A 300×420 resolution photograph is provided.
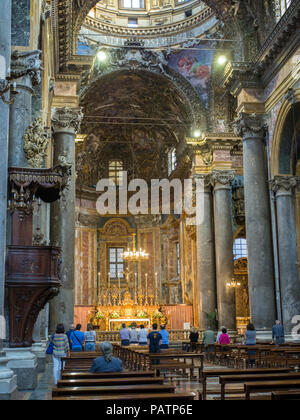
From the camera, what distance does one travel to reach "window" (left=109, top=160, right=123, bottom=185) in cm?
3791

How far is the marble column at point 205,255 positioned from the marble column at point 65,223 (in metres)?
8.24

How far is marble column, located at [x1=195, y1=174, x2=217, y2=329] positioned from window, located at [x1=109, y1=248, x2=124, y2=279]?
40.1 ft

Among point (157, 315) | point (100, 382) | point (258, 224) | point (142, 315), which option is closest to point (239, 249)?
point (157, 315)

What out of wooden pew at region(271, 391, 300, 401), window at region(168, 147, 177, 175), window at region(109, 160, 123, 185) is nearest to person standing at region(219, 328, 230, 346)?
wooden pew at region(271, 391, 300, 401)

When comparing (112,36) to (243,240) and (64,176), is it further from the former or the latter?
(64,176)

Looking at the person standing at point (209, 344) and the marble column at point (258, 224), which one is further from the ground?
the marble column at point (258, 224)

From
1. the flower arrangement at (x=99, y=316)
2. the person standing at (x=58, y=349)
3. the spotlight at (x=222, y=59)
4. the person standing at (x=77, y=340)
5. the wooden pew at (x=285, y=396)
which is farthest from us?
the flower arrangement at (x=99, y=316)

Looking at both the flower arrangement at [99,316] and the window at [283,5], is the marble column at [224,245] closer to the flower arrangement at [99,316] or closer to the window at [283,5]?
the flower arrangement at [99,316]

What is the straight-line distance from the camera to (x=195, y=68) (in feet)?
88.7

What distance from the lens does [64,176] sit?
34.8ft

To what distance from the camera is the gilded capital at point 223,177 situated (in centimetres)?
2556

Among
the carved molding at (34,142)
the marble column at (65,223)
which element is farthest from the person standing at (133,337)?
the carved molding at (34,142)

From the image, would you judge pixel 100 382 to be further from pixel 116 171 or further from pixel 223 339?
pixel 116 171
